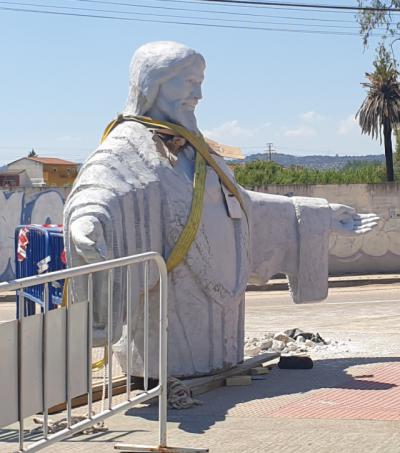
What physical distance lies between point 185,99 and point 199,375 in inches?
87.4

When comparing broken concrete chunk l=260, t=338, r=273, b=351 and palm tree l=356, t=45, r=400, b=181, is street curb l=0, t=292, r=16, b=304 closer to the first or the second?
broken concrete chunk l=260, t=338, r=273, b=351

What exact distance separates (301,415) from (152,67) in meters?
3.03

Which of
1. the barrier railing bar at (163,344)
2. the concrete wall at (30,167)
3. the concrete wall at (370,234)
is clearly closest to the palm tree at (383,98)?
the concrete wall at (370,234)

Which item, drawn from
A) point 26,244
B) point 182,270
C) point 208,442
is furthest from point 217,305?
point 26,244

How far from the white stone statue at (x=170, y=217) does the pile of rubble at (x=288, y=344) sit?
193cm

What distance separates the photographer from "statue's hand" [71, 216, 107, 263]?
307 inches

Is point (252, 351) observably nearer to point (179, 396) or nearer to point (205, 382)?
point (205, 382)

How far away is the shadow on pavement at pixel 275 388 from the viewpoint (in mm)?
7984

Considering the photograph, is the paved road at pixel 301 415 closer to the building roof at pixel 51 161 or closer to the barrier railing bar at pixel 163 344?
the barrier railing bar at pixel 163 344

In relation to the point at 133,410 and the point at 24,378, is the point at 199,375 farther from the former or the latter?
the point at 24,378

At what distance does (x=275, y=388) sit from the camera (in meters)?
9.16

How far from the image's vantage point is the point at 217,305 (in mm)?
9000

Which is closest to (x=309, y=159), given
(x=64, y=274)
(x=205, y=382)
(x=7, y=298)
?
(x=7, y=298)

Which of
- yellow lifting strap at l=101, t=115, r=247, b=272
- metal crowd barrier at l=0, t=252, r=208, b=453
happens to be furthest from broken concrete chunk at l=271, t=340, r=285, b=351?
metal crowd barrier at l=0, t=252, r=208, b=453
